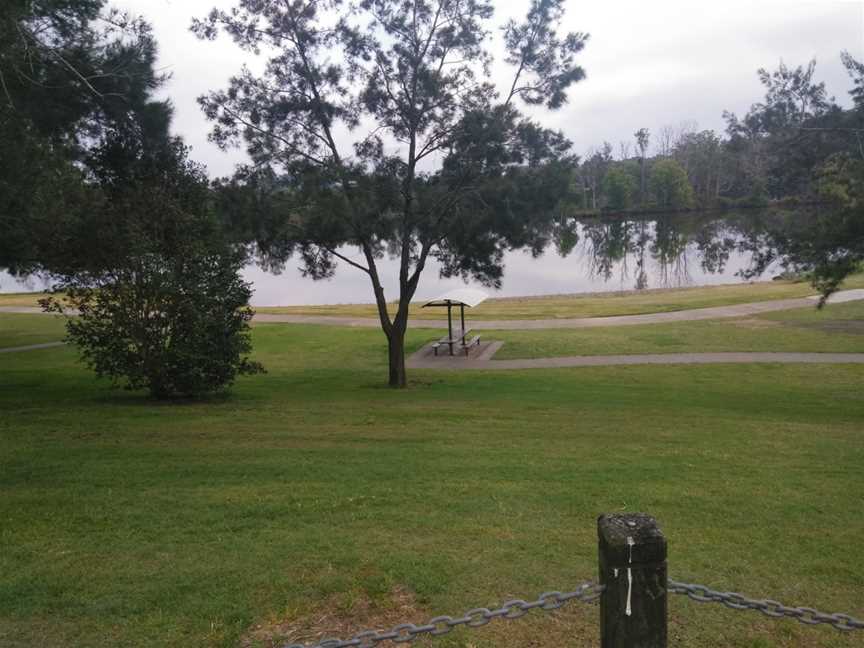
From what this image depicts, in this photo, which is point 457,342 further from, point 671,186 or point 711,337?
point 671,186

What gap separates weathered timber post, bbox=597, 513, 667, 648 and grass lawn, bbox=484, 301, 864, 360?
20388 millimetres

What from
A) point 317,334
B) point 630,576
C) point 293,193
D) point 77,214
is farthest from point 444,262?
point 630,576

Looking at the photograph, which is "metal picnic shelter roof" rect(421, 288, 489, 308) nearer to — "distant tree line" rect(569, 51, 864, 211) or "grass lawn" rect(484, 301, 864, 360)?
"grass lawn" rect(484, 301, 864, 360)

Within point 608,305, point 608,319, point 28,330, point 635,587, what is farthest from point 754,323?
point 635,587

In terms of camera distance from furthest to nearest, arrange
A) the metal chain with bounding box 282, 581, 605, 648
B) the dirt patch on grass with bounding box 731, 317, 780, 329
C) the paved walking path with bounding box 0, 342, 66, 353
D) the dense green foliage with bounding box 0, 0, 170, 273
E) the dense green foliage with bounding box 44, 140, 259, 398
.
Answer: the dirt patch on grass with bounding box 731, 317, 780, 329 → the paved walking path with bounding box 0, 342, 66, 353 → the dense green foliage with bounding box 44, 140, 259, 398 → the dense green foliage with bounding box 0, 0, 170, 273 → the metal chain with bounding box 282, 581, 605, 648

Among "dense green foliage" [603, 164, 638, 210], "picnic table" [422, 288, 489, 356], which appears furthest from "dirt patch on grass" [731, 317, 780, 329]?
"dense green foliage" [603, 164, 638, 210]

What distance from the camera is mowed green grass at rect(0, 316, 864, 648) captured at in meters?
4.16

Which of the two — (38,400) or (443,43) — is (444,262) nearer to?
(443,43)

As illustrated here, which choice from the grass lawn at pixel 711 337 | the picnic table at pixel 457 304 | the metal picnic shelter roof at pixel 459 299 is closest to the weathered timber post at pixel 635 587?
the grass lawn at pixel 711 337

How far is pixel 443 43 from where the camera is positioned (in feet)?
51.0

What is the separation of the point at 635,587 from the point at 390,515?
328 cm

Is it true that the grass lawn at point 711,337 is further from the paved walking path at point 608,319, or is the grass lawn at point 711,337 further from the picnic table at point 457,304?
the paved walking path at point 608,319

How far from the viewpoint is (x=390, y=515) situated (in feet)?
19.0

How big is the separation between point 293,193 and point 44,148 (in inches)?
222
